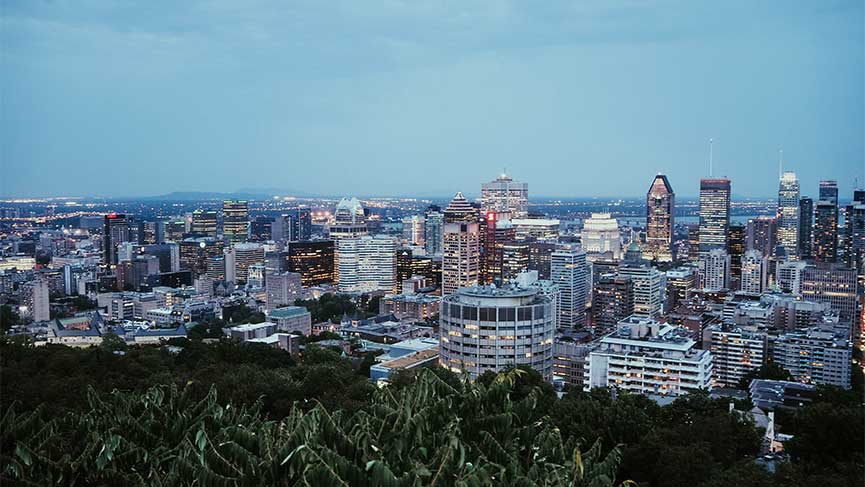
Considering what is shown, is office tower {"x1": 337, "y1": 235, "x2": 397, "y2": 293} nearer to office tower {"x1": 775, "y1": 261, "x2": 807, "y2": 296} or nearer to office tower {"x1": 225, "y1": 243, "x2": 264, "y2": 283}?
office tower {"x1": 225, "y1": 243, "x2": 264, "y2": 283}

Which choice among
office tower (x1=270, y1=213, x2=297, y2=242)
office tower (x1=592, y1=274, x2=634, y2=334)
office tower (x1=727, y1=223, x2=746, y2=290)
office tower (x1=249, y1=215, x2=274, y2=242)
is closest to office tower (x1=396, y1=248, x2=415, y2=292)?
office tower (x1=592, y1=274, x2=634, y2=334)

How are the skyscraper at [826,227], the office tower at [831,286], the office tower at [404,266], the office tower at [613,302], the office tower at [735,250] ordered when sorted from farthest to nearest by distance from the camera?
the office tower at [404,266], the office tower at [735,250], the skyscraper at [826,227], the office tower at [831,286], the office tower at [613,302]

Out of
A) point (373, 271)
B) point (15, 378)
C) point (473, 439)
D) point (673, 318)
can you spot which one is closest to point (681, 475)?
point (473, 439)

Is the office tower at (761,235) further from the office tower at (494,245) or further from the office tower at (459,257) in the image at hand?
the office tower at (459,257)

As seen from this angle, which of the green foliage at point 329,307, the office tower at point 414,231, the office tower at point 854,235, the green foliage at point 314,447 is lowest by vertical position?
the green foliage at point 329,307

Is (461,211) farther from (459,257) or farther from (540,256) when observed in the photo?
(459,257)

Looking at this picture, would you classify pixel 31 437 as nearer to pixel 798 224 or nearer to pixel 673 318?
pixel 673 318

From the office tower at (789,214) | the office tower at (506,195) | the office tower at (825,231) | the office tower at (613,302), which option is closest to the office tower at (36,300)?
the office tower at (613,302)
